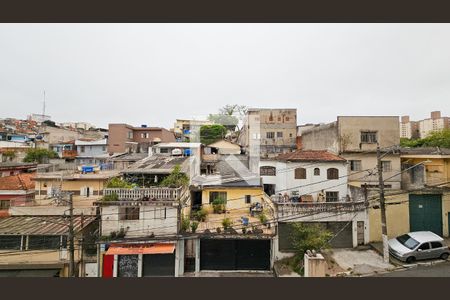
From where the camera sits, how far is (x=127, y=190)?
14672 mm

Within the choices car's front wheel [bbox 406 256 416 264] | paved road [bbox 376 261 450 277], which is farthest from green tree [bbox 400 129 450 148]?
car's front wheel [bbox 406 256 416 264]

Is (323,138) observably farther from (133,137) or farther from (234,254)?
(133,137)

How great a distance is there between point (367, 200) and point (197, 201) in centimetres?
1128

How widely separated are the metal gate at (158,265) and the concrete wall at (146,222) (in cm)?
131

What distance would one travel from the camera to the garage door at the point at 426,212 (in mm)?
15570

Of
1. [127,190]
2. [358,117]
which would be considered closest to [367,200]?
[358,117]

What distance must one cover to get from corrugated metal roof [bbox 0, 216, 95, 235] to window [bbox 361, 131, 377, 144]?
22340 millimetres

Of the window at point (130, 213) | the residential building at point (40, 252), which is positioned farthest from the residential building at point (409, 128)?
the residential building at point (40, 252)

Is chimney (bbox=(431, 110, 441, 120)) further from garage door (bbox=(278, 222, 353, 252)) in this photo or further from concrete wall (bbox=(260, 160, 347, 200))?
garage door (bbox=(278, 222, 353, 252))

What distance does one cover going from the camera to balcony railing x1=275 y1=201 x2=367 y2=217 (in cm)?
1498

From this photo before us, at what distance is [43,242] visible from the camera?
531 inches

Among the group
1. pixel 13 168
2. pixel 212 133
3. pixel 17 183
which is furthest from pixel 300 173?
pixel 13 168

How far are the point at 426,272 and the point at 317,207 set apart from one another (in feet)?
18.3

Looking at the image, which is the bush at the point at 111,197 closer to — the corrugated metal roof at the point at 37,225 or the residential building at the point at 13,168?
the corrugated metal roof at the point at 37,225
